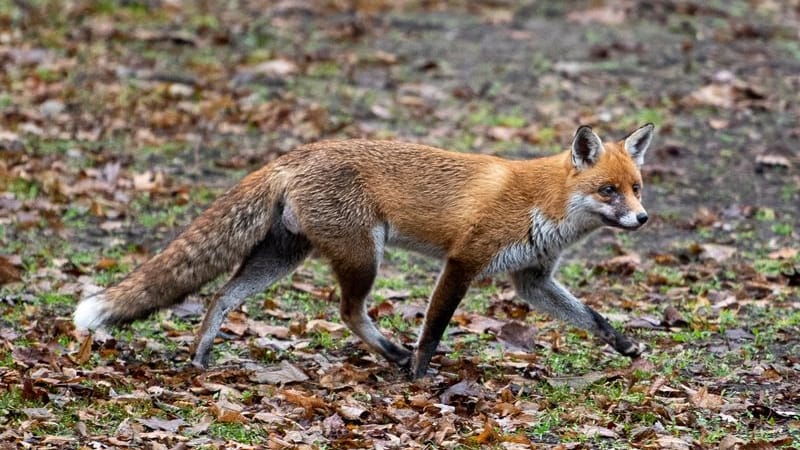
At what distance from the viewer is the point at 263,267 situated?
7801 millimetres

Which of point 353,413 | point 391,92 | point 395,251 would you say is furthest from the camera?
point 391,92

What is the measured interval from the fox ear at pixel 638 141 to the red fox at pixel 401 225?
0.01 metres

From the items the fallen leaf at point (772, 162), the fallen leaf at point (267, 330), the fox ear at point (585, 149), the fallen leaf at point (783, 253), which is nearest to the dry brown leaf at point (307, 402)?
the fallen leaf at point (267, 330)

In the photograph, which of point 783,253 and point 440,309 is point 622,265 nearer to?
point 783,253

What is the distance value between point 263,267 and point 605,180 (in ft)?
7.55

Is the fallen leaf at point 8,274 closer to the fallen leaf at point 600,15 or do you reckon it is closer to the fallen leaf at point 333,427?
the fallen leaf at point 333,427

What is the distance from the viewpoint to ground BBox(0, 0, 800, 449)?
663 cm

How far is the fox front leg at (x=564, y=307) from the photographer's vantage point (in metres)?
7.75

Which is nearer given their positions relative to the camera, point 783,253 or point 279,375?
point 279,375

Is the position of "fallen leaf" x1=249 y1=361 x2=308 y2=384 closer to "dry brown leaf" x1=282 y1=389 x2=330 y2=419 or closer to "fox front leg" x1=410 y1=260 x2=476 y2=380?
"dry brown leaf" x1=282 y1=389 x2=330 y2=419

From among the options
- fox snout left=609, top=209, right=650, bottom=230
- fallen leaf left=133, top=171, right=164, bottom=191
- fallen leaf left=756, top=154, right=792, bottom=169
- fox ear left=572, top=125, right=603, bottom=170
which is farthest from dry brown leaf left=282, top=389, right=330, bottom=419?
fallen leaf left=756, top=154, right=792, bottom=169

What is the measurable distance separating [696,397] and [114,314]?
354cm

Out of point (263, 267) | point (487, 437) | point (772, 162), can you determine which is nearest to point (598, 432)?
point (487, 437)

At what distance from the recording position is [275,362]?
7.69 m
